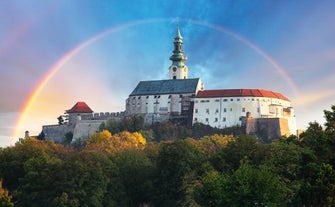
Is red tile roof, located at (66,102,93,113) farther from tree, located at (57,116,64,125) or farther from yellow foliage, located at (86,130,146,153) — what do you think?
yellow foliage, located at (86,130,146,153)

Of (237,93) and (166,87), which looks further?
(166,87)

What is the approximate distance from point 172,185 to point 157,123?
204 feet

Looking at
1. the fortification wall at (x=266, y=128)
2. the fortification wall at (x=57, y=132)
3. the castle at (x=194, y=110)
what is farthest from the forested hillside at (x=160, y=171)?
the fortification wall at (x=57, y=132)

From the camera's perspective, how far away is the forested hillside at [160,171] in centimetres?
4719

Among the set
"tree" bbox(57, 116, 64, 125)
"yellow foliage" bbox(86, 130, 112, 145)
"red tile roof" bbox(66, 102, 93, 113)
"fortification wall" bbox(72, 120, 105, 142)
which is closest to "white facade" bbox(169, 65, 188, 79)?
"red tile roof" bbox(66, 102, 93, 113)

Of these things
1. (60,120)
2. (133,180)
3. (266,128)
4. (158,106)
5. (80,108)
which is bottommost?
(133,180)

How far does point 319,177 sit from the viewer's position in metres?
39.8

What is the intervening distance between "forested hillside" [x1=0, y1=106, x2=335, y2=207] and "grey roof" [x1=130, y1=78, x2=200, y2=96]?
56365mm

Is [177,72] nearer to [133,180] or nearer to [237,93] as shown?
[237,93]

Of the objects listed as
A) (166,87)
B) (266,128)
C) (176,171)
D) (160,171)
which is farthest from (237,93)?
(176,171)

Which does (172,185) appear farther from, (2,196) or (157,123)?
(157,123)

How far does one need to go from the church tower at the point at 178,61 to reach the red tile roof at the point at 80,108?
75.2 ft

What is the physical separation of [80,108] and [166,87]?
2268 centimetres

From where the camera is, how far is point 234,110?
123 metres
